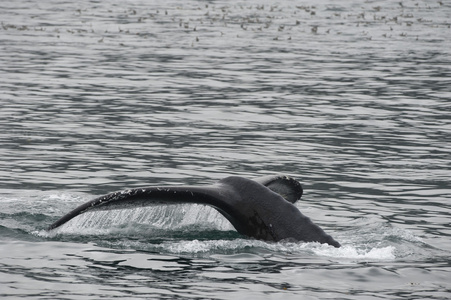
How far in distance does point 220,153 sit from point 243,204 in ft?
26.6

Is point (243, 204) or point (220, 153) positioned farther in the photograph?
point (220, 153)

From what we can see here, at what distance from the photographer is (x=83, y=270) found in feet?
34.1

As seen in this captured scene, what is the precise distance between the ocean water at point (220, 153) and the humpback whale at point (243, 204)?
231 millimetres

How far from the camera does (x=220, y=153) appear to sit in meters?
18.5

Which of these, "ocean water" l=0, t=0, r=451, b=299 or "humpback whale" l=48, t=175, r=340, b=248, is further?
"ocean water" l=0, t=0, r=451, b=299

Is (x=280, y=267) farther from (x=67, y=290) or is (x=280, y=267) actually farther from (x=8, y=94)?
(x=8, y=94)

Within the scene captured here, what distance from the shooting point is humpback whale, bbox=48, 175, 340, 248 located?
10.0 meters

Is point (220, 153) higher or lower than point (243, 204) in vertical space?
lower

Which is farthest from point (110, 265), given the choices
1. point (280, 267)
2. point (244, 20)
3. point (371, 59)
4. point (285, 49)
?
point (244, 20)

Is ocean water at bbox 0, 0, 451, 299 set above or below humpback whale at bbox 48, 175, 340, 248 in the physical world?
below

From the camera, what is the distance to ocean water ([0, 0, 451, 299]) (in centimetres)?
1036

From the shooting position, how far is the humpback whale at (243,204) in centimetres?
1003

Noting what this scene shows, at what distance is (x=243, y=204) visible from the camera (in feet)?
34.1

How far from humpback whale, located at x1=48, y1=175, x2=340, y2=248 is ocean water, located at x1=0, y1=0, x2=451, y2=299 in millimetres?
231
